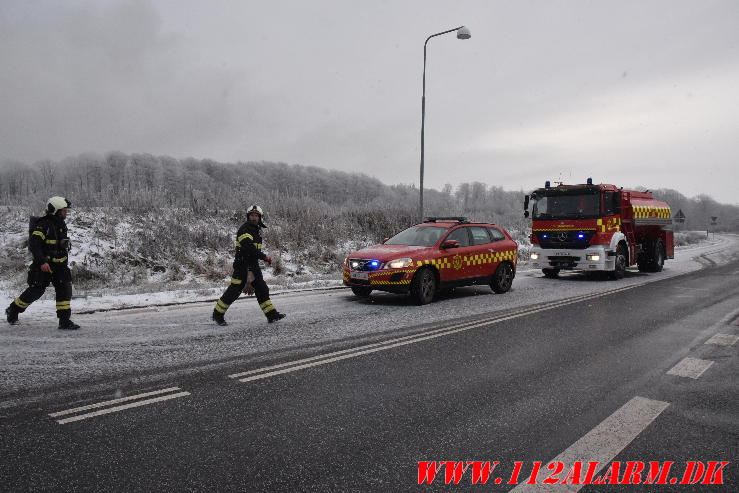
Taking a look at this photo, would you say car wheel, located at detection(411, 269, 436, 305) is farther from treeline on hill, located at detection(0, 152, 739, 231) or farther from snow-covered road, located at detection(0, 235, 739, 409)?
treeline on hill, located at detection(0, 152, 739, 231)

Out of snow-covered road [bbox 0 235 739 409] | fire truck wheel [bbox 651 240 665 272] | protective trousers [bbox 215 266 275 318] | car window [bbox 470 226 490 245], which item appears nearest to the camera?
snow-covered road [bbox 0 235 739 409]

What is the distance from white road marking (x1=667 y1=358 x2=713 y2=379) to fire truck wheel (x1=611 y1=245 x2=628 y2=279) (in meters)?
10.3

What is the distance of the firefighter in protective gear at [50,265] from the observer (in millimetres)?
7492

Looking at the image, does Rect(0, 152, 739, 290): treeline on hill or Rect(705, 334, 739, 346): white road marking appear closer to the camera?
Rect(705, 334, 739, 346): white road marking

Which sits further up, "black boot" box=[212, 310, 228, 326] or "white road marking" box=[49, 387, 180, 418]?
"black boot" box=[212, 310, 228, 326]

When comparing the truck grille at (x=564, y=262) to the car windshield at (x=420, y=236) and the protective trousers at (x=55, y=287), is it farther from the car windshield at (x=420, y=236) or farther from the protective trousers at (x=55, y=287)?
the protective trousers at (x=55, y=287)

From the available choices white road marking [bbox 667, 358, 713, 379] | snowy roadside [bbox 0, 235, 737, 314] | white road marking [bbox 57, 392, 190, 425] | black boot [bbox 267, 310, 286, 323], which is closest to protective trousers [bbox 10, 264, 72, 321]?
snowy roadside [bbox 0, 235, 737, 314]

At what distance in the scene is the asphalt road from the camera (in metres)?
3.14

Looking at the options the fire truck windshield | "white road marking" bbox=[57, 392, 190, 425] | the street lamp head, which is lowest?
"white road marking" bbox=[57, 392, 190, 425]

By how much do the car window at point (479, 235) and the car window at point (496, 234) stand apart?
0.24m

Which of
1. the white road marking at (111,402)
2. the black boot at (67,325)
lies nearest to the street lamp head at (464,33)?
the black boot at (67,325)

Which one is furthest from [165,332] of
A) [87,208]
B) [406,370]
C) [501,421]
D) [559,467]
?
[87,208]

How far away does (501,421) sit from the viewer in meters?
3.98

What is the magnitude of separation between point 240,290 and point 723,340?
6747 millimetres
